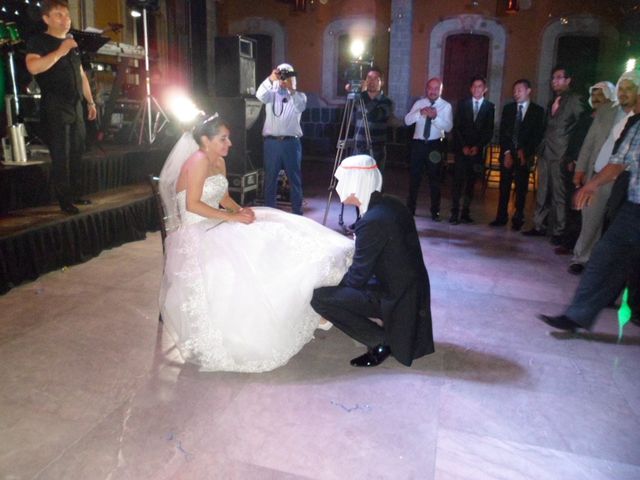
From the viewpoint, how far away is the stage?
161 inches

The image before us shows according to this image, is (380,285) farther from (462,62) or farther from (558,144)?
(462,62)

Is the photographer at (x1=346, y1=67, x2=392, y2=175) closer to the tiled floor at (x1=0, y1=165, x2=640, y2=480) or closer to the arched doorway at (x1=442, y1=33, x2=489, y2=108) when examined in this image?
the tiled floor at (x1=0, y1=165, x2=640, y2=480)

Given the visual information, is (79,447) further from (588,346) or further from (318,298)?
(588,346)

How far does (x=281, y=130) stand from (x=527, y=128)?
2.76 metres

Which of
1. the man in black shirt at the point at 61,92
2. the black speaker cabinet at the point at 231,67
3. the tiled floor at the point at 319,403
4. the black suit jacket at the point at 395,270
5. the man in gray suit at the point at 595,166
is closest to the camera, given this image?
the tiled floor at the point at 319,403

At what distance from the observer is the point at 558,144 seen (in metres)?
5.47

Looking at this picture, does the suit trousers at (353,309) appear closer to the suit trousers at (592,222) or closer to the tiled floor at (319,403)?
the tiled floor at (319,403)

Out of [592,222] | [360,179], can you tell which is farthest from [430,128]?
[360,179]

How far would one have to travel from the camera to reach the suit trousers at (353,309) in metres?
2.89

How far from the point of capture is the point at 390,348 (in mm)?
2953

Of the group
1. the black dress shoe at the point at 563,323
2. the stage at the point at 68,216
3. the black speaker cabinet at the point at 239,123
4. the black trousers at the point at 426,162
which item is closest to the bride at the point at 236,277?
the black dress shoe at the point at 563,323

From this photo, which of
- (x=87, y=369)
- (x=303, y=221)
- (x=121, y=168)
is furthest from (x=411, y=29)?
(x=87, y=369)

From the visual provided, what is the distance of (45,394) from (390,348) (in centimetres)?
180

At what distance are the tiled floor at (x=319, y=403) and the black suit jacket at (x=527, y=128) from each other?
261cm
